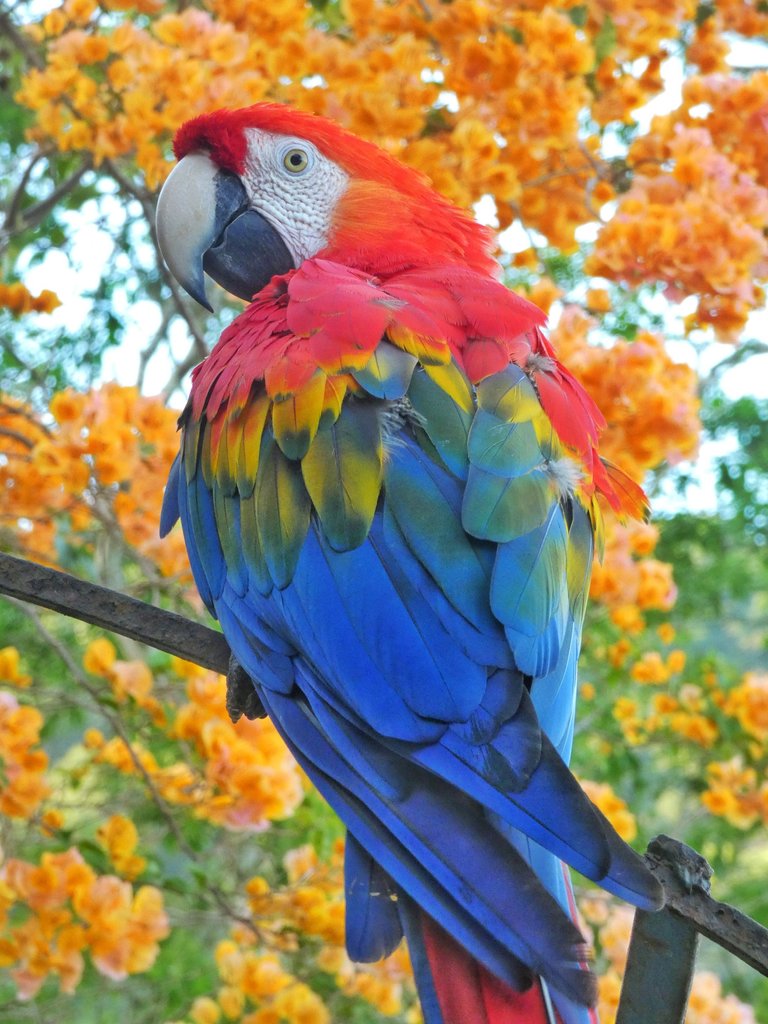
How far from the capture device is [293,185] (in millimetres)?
1285

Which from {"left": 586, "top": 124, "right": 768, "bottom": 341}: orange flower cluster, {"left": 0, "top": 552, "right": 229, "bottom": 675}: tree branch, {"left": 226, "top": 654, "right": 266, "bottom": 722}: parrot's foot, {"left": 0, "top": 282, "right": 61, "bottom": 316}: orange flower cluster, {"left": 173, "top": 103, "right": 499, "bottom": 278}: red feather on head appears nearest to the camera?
{"left": 0, "top": 552, "right": 229, "bottom": 675}: tree branch

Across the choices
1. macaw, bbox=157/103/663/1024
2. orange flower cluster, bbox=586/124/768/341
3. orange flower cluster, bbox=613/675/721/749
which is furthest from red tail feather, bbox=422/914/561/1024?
orange flower cluster, bbox=613/675/721/749

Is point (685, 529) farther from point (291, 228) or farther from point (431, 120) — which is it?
point (291, 228)

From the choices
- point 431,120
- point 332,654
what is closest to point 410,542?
point 332,654

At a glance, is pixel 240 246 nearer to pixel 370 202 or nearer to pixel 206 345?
pixel 370 202

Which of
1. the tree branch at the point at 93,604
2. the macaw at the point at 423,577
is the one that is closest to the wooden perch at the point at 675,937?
the macaw at the point at 423,577

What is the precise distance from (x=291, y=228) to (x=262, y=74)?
0.62m

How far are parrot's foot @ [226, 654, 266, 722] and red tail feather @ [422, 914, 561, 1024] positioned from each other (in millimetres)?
Result: 328

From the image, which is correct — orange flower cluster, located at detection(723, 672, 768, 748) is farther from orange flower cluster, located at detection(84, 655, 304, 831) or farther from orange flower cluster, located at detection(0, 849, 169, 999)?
orange flower cluster, located at detection(0, 849, 169, 999)

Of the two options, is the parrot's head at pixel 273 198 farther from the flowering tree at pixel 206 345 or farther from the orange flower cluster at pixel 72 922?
the orange flower cluster at pixel 72 922

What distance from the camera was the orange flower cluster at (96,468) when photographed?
1.46 meters

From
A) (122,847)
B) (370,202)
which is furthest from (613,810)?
(370,202)

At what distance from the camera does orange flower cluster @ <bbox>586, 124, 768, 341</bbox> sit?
5.02 feet

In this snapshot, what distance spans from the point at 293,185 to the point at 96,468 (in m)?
0.46
